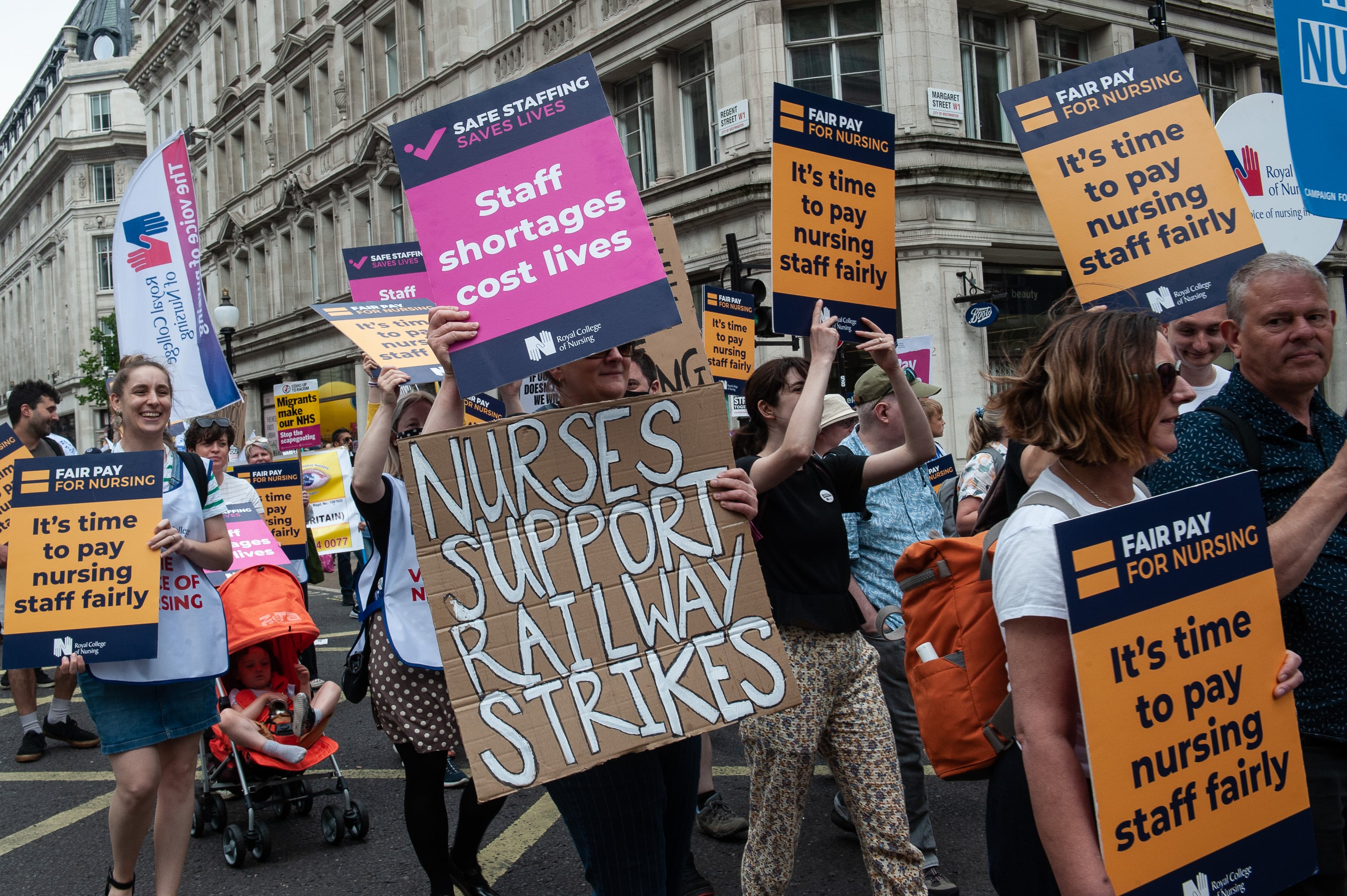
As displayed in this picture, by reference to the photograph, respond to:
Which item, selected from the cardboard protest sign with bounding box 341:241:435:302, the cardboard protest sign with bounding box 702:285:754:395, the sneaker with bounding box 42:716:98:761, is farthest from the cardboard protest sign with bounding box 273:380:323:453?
the cardboard protest sign with bounding box 341:241:435:302

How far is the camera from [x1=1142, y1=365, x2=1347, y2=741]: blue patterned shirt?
2252mm

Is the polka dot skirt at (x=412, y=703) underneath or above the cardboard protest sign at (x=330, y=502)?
underneath

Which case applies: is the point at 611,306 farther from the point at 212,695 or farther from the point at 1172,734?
the point at 212,695

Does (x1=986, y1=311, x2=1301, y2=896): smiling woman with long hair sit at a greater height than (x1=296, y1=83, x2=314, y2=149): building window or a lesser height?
lesser

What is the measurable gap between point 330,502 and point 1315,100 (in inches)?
410

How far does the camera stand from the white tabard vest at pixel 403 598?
3.62 meters

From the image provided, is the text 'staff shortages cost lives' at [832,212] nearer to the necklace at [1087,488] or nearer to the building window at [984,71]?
the necklace at [1087,488]

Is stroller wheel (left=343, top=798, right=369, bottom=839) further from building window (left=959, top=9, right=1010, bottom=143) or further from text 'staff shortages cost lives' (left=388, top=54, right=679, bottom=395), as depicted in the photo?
building window (left=959, top=9, right=1010, bottom=143)

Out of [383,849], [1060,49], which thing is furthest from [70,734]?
[1060,49]

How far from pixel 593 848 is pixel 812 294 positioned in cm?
263

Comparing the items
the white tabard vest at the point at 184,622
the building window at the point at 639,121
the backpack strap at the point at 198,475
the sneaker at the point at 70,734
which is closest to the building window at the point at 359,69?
the building window at the point at 639,121

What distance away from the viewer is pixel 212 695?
3.79 metres

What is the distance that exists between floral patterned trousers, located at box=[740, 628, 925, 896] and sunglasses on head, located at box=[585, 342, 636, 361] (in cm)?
108

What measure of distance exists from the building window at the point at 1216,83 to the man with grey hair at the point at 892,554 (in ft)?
60.6
